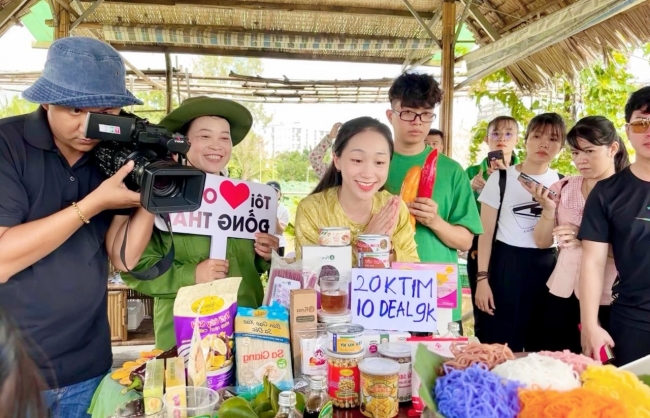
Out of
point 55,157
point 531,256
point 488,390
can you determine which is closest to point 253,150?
point 531,256

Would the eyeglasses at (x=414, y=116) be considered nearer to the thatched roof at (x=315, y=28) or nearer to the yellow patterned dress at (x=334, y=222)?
the yellow patterned dress at (x=334, y=222)

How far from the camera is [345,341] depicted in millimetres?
1123

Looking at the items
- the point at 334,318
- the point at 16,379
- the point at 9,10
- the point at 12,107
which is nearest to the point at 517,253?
the point at 334,318

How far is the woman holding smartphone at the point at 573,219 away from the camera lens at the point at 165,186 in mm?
1918

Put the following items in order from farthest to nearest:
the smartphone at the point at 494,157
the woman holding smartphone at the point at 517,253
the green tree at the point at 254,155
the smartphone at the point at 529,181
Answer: the green tree at the point at 254,155 → the smartphone at the point at 494,157 → the woman holding smartphone at the point at 517,253 → the smartphone at the point at 529,181

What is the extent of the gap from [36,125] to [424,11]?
4040 mm

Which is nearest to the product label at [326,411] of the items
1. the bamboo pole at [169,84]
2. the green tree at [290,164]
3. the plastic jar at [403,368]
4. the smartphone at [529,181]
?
the plastic jar at [403,368]

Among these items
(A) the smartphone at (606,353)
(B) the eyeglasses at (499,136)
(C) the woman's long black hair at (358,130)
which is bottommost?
(A) the smartphone at (606,353)

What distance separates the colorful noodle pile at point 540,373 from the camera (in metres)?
0.78

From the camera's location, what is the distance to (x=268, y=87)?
583 centimetres

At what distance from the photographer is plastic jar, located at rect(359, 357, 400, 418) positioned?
105 centimetres

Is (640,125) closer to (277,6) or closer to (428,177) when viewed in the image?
(428,177)

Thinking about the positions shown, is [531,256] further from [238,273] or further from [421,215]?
[238,273]

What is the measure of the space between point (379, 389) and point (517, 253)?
6.29 ft
